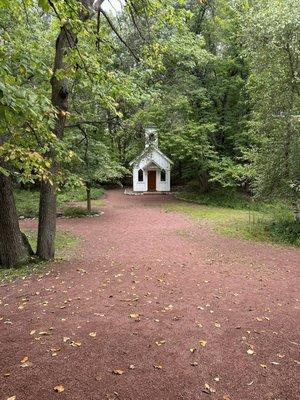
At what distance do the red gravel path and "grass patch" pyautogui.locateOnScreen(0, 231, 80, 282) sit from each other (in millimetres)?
479

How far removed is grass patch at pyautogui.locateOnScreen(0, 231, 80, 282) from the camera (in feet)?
25.3

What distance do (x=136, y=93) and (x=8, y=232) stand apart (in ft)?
14.2

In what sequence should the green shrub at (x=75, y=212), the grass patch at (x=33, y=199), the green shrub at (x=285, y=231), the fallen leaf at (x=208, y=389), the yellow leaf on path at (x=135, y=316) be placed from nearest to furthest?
the fallen leaf at (x=208, y=389) → the yellow leaf on path at (x=135, y=316) → the green shrub at (x=285, y=231) → the green shrub at (x=75, y=212) → the grass patch at (x=33, y=199)

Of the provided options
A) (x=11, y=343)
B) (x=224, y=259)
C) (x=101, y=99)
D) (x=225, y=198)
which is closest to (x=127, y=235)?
(x=224, y=259)

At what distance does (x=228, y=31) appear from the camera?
79.2ft

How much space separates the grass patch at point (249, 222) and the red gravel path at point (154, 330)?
16.4 feet

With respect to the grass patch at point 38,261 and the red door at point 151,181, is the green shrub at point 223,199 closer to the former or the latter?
the red door at point 151,181

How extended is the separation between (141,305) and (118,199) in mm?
23513

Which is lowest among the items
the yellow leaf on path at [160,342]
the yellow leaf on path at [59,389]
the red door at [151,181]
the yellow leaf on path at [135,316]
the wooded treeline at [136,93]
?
the yellow leaf on path at [160,342]

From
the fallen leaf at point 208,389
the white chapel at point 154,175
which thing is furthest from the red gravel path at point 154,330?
the white chapel at point 154,175

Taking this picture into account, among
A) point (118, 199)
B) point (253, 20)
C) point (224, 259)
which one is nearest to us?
point (224, 259)

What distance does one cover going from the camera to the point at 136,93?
25.5 ft

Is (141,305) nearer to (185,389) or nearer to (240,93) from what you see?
(185,389)

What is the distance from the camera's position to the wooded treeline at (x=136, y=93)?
5.07 meters
